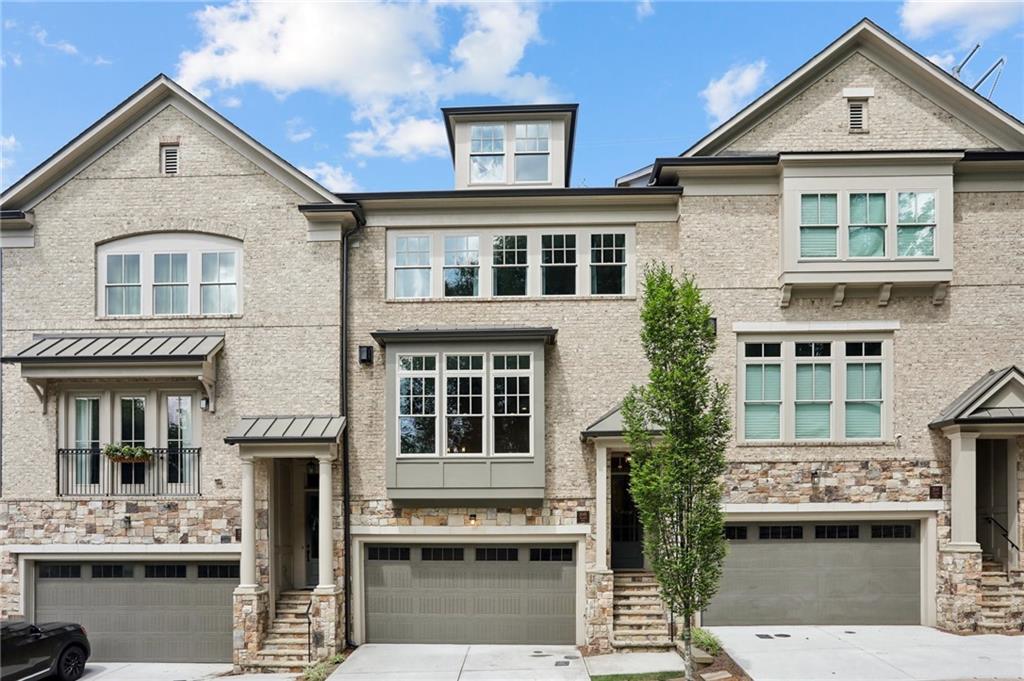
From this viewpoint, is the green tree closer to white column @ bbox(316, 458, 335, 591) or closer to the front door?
white column @ bbox(316, 458, 335, 591)

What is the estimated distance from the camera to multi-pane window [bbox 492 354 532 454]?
558 inches

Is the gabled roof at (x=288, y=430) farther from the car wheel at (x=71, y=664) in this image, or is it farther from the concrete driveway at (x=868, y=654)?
the concrete driveway at (x=868, y=654)

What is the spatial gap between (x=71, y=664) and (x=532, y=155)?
13108 mm

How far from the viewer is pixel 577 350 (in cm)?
1449

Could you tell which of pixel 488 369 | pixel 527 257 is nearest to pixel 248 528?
pixel 488 369

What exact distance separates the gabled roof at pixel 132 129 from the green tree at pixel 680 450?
7.41 meters

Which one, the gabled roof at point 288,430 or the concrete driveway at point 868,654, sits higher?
the gabled roof at point 288,430

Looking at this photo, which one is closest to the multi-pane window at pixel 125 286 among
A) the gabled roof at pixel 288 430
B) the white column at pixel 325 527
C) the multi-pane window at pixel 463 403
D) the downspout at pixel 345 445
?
the gabled roof at pixel 288 430

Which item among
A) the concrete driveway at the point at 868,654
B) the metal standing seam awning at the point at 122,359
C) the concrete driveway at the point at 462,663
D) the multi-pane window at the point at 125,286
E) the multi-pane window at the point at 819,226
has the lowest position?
the concrete driveway at the point at 462,663

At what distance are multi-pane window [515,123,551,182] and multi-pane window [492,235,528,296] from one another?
1601 mm

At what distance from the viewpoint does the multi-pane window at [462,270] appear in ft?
48.7

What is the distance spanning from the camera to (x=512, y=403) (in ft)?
46.7

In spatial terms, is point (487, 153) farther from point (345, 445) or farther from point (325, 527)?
point (325, 527)

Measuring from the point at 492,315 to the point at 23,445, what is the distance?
982cm
